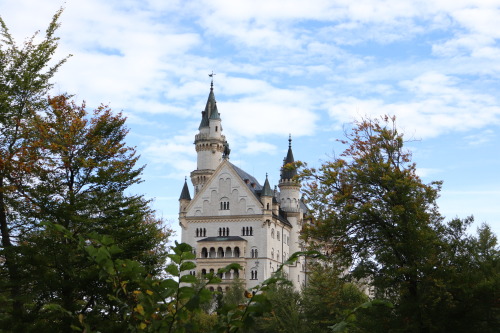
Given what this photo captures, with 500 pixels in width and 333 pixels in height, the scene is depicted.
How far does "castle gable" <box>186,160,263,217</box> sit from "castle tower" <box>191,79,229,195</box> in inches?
159

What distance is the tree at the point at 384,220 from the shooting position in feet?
89.1

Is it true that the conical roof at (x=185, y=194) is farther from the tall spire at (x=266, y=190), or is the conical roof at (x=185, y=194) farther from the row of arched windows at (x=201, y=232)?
the tall spire at (x=266, y=190)

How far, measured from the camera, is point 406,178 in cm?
2817

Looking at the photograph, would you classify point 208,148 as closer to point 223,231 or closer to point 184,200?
point 184,200

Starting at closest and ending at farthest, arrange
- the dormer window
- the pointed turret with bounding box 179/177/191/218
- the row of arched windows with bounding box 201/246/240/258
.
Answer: the row of arched windows with bounding box 201/246/240/258 < the dormer window < the pointed turret with bounding box 179/177/191/218

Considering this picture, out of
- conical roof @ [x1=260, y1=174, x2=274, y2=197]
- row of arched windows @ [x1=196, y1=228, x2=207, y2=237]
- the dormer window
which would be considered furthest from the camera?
conical roof @ [x1=260, y1=174, x2=274, y2=197]

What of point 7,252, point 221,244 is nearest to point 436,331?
point 7,252

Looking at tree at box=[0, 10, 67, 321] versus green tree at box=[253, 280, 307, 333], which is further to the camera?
green tree at box=[253, 280, 307, 333]

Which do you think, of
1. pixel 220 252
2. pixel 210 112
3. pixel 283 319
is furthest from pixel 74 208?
pixel 210 112

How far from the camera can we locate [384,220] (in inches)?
1153

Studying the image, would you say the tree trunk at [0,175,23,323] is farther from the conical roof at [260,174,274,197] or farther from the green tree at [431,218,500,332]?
the conical roof at [260,174,274,197]

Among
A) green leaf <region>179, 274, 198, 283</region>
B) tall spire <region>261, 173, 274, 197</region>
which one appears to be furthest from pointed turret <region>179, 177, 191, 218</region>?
green leaf <region>179, 274, 198, 283</region>

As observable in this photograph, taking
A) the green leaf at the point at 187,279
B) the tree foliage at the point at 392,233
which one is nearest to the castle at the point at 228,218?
the tree foliage at the point at 392,233

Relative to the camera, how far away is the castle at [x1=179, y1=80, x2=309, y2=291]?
3947 inches
